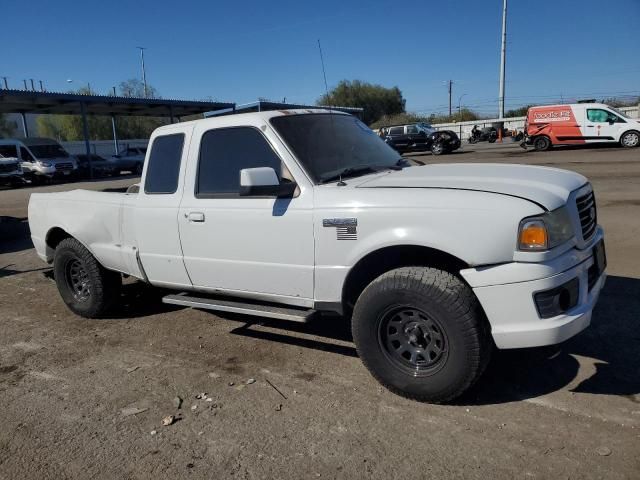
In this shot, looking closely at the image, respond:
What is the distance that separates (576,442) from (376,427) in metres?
1.09

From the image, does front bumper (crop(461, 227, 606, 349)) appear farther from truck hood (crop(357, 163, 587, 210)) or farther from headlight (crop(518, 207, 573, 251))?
truck hood (crop(357, 163, 587, 210))

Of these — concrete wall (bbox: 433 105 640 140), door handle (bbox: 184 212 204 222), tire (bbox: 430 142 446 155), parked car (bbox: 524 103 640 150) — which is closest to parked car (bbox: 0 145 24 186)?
tire (bbox: 430 142 446 155)

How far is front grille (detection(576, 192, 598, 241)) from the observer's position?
10.9ft

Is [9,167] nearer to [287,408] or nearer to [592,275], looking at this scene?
[287,408]

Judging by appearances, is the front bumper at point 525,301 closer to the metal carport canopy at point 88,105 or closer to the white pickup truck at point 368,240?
the white pickup truck at point 368,240

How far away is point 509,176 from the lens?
348cm

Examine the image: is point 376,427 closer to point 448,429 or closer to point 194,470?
point 448,429

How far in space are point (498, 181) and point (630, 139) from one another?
22844 millimetres

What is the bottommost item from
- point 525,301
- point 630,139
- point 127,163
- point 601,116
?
point 525,301

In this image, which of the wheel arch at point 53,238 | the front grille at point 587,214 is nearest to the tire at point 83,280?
the wheel arch at point 53,238

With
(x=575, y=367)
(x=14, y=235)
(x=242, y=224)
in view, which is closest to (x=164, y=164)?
(x=242, y=224)

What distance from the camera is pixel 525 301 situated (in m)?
2.89

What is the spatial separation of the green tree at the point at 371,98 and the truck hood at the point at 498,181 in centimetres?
6966

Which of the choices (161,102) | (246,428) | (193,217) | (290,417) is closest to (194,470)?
(246,428)
